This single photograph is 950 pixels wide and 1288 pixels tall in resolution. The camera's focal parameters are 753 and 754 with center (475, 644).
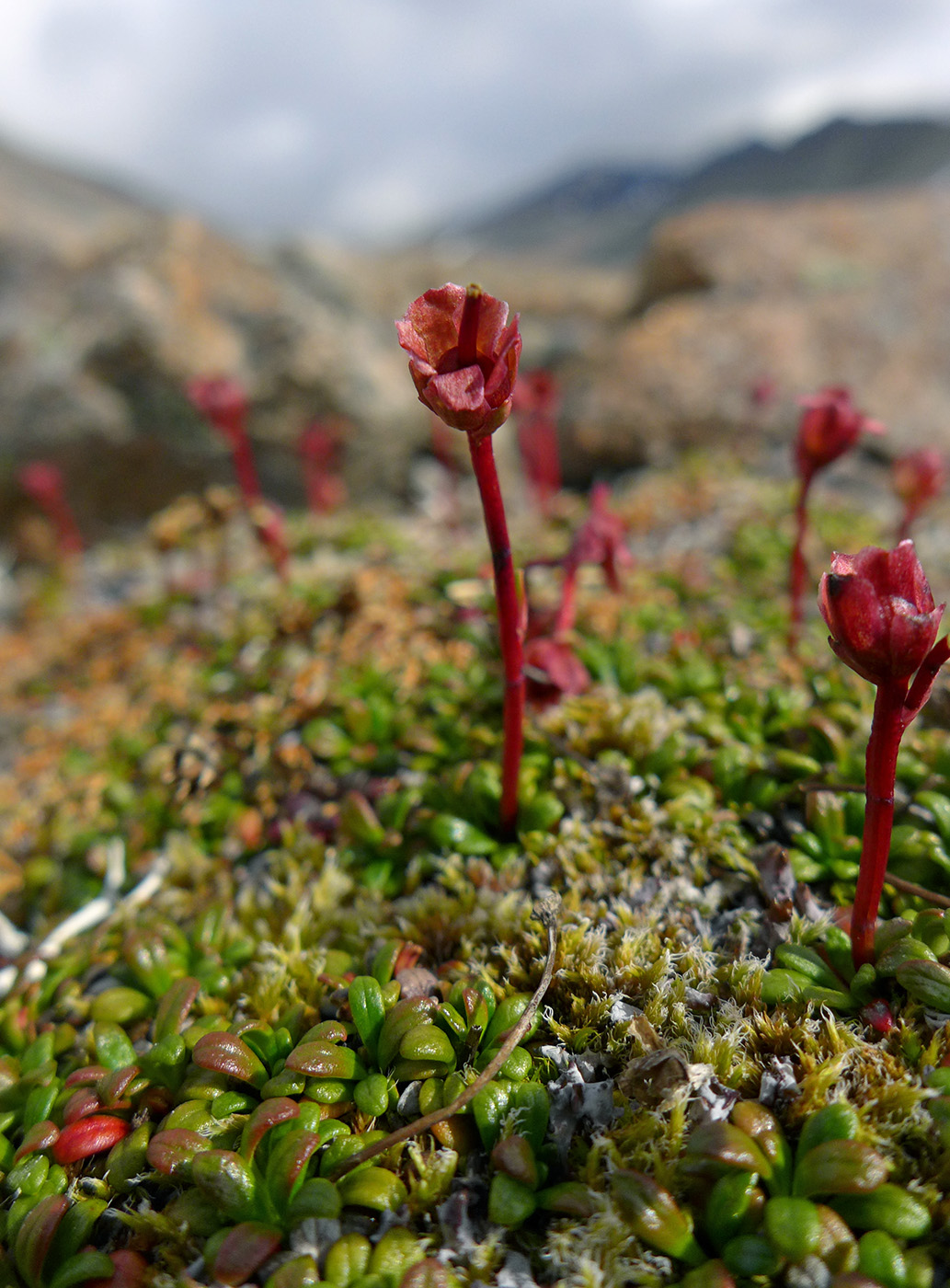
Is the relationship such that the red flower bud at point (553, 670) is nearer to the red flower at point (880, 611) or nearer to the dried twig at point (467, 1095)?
the dried twig at point (467, 1095)

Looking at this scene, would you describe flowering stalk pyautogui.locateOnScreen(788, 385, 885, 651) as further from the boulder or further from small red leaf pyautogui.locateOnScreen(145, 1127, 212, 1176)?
the boulder

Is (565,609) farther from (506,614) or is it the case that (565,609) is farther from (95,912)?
(95,912)

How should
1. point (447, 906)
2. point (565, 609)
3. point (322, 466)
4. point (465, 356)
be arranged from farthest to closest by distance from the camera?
1. point (322, 466)
2. point (565, 609)
3. point (447, 906)
4. point (465, 356)

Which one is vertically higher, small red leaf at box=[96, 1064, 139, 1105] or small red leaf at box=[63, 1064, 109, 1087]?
small red leaf at box=[96, 1064, 139, 1105]

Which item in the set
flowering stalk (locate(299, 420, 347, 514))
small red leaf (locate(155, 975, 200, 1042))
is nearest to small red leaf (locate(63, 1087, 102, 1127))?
small red leaf (locate(155, 975, 200, 1042))

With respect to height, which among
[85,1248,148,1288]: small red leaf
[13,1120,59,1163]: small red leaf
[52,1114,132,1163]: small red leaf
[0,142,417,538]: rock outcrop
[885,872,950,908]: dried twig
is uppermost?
[0,142,417,538]: rock outcrop

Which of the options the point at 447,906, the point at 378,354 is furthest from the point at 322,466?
the point at 447,906

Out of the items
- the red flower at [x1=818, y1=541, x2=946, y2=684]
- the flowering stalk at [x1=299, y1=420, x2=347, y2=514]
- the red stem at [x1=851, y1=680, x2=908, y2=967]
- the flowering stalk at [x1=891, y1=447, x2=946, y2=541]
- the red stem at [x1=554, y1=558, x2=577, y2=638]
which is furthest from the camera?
the flowering stalk at [x1=299, y1=420, x2=347, y2=514]
